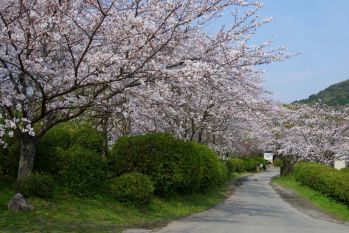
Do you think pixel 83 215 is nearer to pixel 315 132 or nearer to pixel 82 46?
pixel 82 46

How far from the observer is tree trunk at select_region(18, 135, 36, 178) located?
11461 millimetres

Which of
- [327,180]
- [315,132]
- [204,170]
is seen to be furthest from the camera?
[315,132]

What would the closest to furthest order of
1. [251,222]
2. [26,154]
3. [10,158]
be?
[26,154], [251,222], [10,158]

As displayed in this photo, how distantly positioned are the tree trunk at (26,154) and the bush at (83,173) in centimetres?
130

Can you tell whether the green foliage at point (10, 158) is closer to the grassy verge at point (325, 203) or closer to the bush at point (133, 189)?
the bush at point (133, 189)

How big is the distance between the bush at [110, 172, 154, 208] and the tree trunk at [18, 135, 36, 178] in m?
2.47

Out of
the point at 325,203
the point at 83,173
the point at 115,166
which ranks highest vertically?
the point at 115,166

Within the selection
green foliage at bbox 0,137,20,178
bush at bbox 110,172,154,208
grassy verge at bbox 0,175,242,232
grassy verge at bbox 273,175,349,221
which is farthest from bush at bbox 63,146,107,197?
grassy verge at bbox 273,175,349,221

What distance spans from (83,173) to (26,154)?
178 centimetres

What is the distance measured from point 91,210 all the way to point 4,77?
382cm

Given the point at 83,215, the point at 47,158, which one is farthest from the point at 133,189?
the point at 47,158

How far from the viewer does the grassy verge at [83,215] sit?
364 inches

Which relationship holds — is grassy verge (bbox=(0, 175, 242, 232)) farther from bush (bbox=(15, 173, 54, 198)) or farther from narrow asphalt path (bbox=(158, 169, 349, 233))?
narrow asphalt path (bbox=(158, 169, 349, 233))

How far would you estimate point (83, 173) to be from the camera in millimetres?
12711
